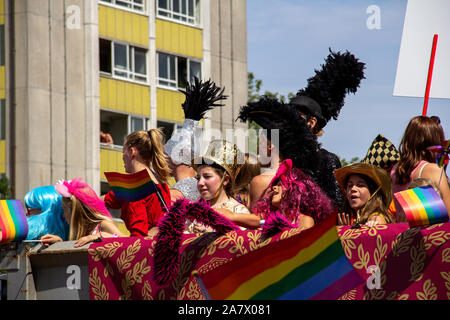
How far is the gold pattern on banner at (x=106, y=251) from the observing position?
504cm

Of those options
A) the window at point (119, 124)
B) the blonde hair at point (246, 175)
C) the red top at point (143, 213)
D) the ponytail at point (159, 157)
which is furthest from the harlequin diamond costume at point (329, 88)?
the window at point (119, 124)

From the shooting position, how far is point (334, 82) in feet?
21.2

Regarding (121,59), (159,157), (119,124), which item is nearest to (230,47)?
(121,59)

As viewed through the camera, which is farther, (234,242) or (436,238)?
(234,242)

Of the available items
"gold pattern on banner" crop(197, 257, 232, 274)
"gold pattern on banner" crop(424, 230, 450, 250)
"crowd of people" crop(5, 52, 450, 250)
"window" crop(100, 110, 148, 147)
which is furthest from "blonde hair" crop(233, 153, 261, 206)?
"window" crop(100, 110, 148, 147)

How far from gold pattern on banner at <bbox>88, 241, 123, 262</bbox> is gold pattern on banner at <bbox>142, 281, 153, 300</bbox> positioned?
0.30m

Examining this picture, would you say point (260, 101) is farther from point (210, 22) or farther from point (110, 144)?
point (210, 22)

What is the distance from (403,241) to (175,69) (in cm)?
2386

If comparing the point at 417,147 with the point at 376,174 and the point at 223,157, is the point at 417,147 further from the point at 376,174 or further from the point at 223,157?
the point at 223,157

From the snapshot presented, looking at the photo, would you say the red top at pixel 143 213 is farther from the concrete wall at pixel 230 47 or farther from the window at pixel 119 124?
the concrete wall at pixel 230 47

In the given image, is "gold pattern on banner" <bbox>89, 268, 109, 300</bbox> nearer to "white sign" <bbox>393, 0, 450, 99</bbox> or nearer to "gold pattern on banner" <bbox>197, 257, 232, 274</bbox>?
"gold pattern on banner" <bbox>197, 257, 232, 274</bbox>

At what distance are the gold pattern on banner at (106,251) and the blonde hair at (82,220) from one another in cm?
98
